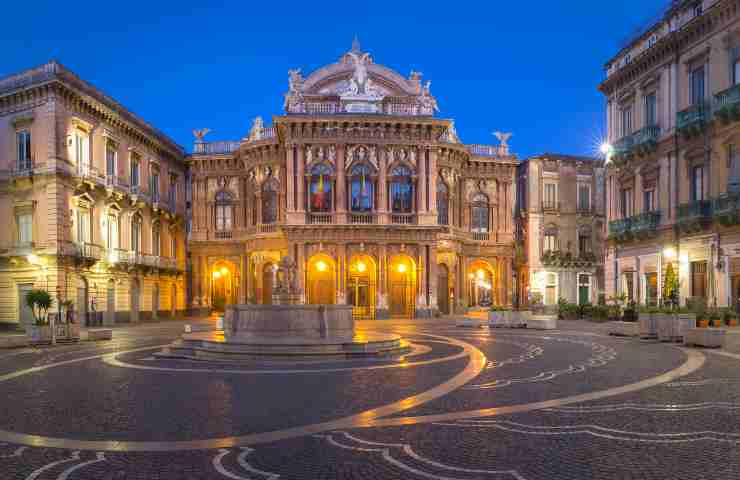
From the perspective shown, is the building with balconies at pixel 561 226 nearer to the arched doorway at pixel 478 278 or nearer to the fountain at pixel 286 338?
the arched doorway at pixel 478 278

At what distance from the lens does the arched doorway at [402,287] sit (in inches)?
1629

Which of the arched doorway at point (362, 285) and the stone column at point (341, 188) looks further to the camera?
the arched doorway at point (362, 285)

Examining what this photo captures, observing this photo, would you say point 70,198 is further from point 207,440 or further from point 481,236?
point 207,440

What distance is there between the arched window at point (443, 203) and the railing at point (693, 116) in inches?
704

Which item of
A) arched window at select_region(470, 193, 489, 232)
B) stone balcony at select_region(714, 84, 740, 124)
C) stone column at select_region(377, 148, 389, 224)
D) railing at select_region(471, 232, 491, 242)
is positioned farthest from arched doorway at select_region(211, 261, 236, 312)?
stone balcony at select_region(714, 84, 740, 124)

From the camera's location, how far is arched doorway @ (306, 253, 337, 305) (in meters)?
40.8

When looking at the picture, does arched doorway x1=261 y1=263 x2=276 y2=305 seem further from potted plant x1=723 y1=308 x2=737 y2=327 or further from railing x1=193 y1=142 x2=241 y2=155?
potted plant x1=723 y1=308 x2=737 y2=327

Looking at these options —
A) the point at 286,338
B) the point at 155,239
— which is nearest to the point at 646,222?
the point at 286,338

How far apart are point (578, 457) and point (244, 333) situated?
12.3 m

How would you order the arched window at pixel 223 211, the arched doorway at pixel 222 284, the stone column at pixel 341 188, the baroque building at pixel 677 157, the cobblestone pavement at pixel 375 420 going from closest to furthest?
the cobblestone pavement at pixel 375 420
the baroque building at pixel 677 157
the stone column at pixel 341 188
the arched window at pixel 223 211
the arched doorway at pixel 222 284

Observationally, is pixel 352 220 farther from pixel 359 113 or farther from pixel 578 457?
pixel 578 457

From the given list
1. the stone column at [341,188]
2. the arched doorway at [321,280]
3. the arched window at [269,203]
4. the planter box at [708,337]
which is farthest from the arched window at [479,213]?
the planter box at [708,337]

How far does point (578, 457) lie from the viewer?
6855 mm

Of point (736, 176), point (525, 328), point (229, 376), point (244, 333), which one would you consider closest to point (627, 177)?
point (736, 176)
